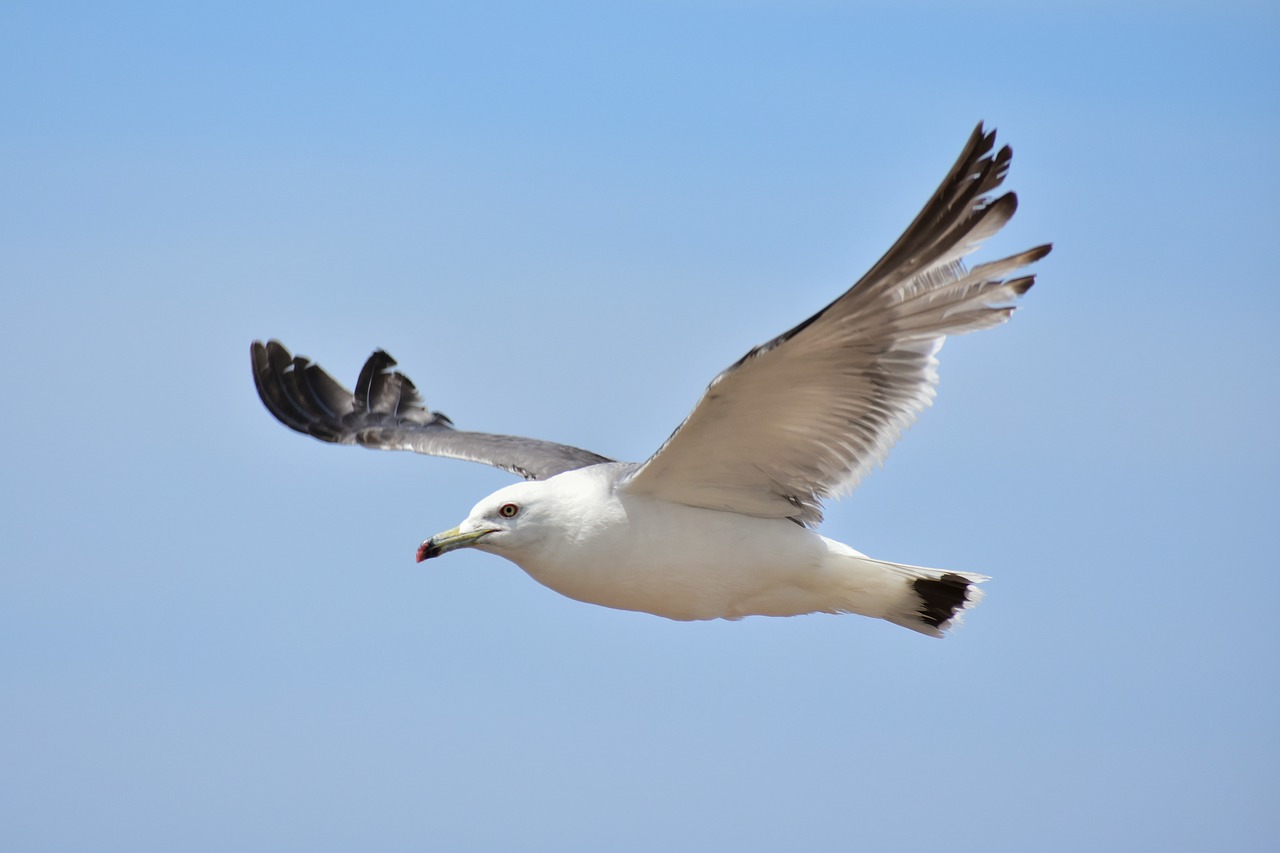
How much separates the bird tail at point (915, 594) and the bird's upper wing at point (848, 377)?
1.73ft

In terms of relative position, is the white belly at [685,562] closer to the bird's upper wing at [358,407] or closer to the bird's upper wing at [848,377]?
the bird's upper wing at [848,377]

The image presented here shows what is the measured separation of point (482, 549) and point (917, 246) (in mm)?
3447

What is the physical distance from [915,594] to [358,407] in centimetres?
647

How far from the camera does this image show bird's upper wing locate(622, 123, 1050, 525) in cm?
931

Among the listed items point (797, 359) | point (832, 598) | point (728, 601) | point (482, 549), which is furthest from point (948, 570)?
point (482, 549)

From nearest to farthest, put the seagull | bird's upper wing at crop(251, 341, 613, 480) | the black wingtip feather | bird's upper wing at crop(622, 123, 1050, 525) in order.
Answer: bird's upper wing at crop(622, 123, 1050, 525) < the seagull < the black wingtip feather < bird's upper wing at crop(251, 341, 613, 480)

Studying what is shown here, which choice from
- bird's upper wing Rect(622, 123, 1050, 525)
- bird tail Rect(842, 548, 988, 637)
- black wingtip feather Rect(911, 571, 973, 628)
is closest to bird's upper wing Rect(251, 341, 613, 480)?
bird's upper wing Rect(622, 123, 1050, 525)

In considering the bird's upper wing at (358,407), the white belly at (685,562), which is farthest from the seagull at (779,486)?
the bird's upper wing at (358,407)

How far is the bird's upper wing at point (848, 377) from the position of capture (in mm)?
9312

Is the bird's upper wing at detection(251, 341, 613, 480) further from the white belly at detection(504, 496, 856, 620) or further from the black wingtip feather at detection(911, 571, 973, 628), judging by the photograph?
the black wingtip feather at detection(911, 571, 973, 628)

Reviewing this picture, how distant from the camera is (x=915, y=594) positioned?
11.2 metres

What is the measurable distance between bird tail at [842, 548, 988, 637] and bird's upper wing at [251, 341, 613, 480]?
13.2 feet

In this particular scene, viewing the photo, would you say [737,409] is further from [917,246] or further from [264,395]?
[264,395]

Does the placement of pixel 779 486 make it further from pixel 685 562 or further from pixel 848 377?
pixel 848 377
